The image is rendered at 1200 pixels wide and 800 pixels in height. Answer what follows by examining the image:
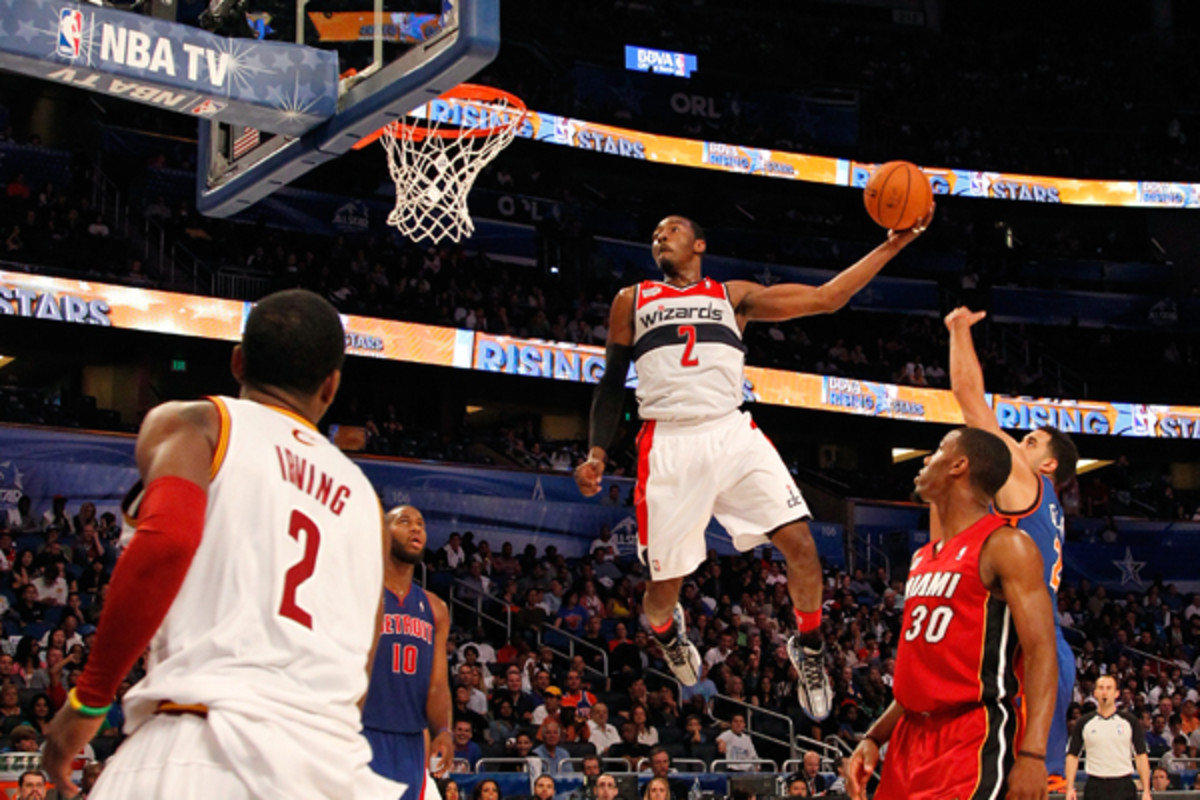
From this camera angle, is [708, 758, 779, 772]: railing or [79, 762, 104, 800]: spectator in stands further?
[708, 758, 779, 772]: railing

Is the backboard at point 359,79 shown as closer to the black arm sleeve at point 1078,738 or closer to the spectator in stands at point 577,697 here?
the spectator in stands at point 577,697

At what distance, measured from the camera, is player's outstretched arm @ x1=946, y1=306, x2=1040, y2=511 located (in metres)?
5.48

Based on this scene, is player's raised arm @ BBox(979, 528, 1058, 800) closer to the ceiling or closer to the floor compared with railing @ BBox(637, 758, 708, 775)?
closer to the ceiling

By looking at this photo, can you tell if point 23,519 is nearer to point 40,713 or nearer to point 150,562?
point 40,713

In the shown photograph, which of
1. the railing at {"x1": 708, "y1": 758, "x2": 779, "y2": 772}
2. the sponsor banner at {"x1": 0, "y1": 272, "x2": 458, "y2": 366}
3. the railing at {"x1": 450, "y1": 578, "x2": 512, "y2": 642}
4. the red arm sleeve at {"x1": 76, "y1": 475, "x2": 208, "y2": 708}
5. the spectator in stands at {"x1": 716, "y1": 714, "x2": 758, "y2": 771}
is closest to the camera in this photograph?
the red arm sleeve at {"x1": 76, "y1": 475, "x2": 208, "y2": 708}

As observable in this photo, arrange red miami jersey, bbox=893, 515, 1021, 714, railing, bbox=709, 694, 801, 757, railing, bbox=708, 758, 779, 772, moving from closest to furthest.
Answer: red miami jersey, bbox=893, 515, 1021, 714, railing, bbox=708, 758, 779, 772, railing, bbox=709, 694, 801, 757

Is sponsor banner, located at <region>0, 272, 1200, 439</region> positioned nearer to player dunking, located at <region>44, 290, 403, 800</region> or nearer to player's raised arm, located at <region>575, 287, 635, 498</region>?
player's raised arm, located at <region>575, 287, 635, 498</region>

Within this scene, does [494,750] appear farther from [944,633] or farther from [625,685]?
[944,633]

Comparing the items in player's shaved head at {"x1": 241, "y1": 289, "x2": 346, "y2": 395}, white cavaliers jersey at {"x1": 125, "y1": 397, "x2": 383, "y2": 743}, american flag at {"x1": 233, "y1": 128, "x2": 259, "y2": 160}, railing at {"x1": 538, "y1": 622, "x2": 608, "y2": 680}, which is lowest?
railing at {"x1": 538, "y1": 622, "x2": 608, "y2": 680}

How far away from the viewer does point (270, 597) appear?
8.85 ft

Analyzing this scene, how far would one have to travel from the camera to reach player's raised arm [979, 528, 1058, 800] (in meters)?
4.39

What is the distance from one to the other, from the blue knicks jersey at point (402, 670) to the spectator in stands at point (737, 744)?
329 inches

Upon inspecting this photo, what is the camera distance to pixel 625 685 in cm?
1622

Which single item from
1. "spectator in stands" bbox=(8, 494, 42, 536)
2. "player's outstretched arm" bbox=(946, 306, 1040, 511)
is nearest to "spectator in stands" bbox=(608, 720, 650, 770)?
"spectator in stands" bbox=(8, 494, 42, 536)
